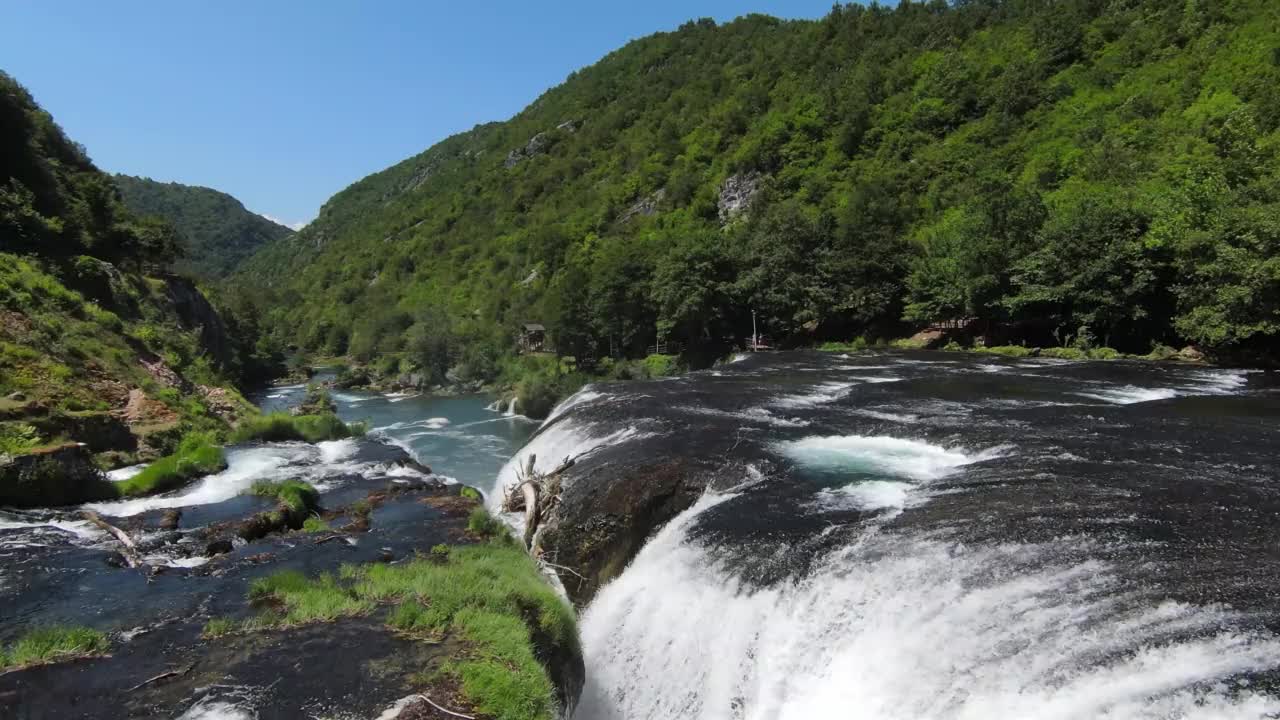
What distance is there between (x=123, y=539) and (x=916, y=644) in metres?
16.5

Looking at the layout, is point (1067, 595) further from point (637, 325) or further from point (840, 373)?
point (637, 325)

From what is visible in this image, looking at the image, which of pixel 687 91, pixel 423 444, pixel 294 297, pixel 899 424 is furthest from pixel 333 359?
pixel 899 424

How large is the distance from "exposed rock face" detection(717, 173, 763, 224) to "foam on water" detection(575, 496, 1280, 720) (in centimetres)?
8463

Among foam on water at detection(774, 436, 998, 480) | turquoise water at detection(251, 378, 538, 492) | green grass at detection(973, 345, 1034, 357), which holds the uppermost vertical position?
foam on water at detection(774, 436, 998, 480)

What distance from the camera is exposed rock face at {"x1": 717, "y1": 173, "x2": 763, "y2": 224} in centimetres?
9262

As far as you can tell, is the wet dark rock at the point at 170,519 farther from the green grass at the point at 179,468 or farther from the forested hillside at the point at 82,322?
the forested hillside at the point at 82,322

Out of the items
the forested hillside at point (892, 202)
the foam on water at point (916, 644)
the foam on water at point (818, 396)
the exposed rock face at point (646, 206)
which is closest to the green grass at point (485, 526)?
the foam on water at point (916, 644)

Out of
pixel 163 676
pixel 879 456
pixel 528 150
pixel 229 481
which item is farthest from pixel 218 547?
pixel 528 150

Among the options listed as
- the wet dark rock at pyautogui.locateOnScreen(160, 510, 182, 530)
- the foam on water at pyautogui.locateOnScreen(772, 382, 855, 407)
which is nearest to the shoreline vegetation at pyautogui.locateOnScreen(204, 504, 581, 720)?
the wet dark rock at pyautogui.locateOnScreen(160, 510, 182, 530)

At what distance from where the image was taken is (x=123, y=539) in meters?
14.7

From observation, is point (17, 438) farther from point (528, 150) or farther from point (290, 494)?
point (528, 150)

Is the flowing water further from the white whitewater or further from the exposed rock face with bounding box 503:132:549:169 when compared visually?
the exposed rock face with bounding box 503:132:549:169

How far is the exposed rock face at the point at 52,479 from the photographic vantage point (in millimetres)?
16547

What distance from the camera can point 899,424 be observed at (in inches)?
742
